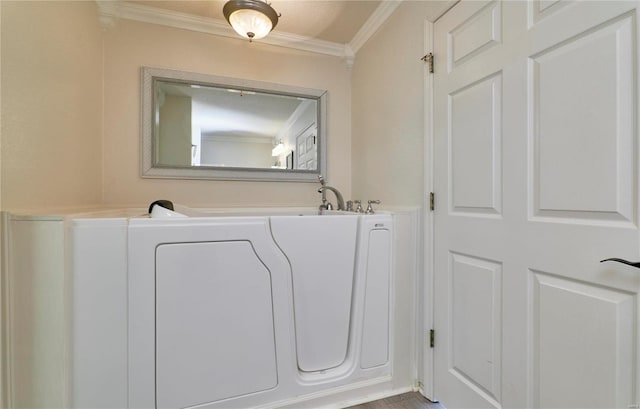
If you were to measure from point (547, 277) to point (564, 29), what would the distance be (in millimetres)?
819

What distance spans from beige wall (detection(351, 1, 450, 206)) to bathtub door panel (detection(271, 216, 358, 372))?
0.51m

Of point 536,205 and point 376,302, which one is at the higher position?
point 536,205

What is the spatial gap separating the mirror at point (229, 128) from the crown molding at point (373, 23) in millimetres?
462

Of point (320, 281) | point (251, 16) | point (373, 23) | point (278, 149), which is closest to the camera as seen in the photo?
point (320, 281)

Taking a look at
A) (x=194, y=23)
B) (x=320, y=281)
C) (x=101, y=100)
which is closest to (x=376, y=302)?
(x=320, y=281)

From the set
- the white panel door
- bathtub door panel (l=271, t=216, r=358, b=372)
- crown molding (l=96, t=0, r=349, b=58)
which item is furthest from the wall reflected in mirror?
the white panel door

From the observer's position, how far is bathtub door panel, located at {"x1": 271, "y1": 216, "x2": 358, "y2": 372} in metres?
1.29

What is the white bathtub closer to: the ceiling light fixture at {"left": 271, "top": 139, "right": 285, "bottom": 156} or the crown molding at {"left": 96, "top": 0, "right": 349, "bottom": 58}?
the ceiling light fixture at {"left": 271, "top": 139, "right": 285, "bottom": 156}

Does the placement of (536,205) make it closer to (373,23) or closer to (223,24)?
(373,23)

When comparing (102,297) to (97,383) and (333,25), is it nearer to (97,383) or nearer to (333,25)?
(97,383)

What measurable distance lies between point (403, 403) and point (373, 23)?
2389 millimetres

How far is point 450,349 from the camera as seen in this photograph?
1328 mm

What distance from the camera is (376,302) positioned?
1433 mm

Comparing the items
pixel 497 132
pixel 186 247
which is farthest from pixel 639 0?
pixel 186 247
